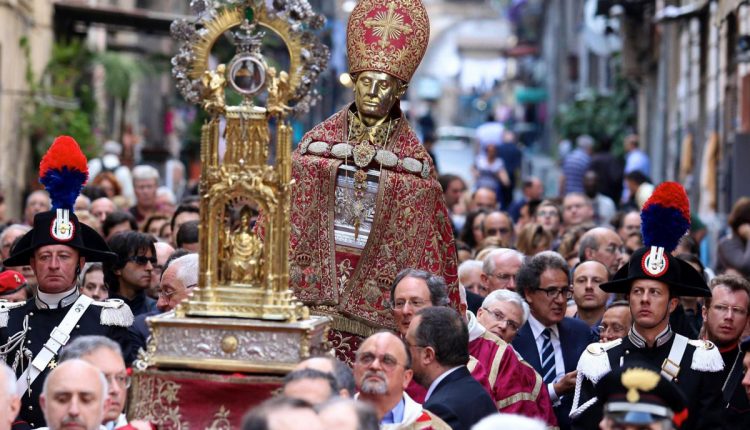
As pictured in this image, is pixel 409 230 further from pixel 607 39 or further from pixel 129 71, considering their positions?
pixel 607 39

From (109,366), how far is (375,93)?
2.85 metres

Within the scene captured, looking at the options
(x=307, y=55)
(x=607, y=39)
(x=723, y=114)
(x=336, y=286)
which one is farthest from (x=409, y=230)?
(x=607, y=39)

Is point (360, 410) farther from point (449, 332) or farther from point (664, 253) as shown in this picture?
point (664, 253)

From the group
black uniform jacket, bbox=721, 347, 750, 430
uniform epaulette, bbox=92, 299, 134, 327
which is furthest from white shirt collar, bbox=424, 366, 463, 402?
uniform epaulette, bbox=92, 299, 134, 327

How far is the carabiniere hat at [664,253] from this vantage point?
31.0ft

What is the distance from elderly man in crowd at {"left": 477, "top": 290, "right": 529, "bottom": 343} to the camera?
1038 cm

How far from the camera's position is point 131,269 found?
447 inches

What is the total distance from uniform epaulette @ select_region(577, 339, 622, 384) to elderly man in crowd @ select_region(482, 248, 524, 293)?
2.48 metres

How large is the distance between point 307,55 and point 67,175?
5.73ft

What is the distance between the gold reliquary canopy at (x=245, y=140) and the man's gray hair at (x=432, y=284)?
136 cm

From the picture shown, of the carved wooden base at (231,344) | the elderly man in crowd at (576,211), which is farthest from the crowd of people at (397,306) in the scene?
the elderly man in crowd at (576,211)

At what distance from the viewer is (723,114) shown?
20.8 m

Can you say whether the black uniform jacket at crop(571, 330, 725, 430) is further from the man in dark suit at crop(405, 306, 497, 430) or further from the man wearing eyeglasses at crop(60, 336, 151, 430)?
the man wearing eyeglasses at crop(60, 336, 151, 430)

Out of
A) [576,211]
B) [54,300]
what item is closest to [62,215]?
[54,300]
